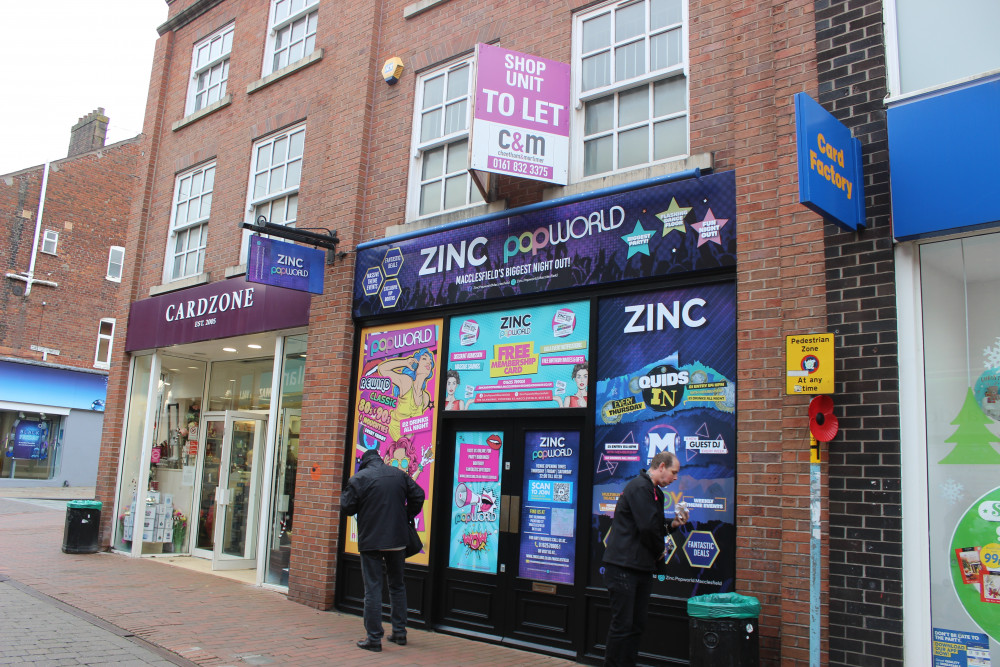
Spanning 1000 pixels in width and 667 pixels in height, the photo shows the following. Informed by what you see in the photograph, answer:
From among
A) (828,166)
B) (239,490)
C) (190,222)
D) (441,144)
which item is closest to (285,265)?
(441,144)

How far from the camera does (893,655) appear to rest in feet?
16.5

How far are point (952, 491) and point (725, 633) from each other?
1776 millimetres

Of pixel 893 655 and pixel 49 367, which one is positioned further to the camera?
pixel 49 367

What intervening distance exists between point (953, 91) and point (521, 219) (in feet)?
13.4

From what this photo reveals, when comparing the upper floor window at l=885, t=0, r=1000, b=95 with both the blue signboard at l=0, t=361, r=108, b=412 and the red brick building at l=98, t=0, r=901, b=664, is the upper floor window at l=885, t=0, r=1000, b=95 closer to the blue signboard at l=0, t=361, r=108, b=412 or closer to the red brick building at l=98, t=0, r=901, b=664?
the red brick building at l=98, t=0, r=901, b=664

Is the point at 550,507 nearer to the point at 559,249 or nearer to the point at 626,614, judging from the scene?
the point at 626,614

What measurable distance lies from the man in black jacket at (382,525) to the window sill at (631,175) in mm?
3293

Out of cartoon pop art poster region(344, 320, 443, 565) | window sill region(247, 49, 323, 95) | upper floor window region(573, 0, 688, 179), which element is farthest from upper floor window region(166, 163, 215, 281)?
upper floor window region(573, 0, 688, 179)

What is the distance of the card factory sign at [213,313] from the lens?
10586 mm

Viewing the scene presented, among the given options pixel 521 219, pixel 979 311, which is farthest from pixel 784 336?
pixel 521 219

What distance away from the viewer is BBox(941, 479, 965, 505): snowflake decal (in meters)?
5.07

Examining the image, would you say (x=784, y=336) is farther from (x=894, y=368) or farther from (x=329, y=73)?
(x=329, y=73)

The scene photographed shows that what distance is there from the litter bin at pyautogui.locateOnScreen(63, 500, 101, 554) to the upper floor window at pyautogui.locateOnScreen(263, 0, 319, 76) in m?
7.59

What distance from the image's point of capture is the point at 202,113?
520 inches
